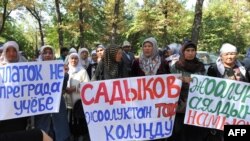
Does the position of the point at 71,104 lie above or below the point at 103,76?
below

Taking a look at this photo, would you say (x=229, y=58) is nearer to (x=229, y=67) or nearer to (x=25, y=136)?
(x=229, y=67)

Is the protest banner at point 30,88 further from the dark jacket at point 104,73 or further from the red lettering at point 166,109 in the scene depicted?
the red lettering at point 166,109

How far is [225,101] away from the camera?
509 centimetres

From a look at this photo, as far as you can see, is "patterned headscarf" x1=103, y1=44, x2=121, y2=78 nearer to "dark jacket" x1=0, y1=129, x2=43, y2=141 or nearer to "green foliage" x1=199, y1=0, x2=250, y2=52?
"dark jacket" x1=0, y1=129, x2=43, y2=141

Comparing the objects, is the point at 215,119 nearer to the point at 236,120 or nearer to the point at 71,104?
the point at 236,120

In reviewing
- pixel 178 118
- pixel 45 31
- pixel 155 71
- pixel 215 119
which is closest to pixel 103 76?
pixel 155 71

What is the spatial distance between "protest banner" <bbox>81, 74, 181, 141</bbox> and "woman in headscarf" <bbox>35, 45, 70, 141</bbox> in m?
0.61

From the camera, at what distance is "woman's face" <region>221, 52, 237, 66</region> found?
16.6 ft

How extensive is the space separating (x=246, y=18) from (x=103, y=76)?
1398 inches

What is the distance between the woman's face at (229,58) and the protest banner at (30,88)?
1970 mm

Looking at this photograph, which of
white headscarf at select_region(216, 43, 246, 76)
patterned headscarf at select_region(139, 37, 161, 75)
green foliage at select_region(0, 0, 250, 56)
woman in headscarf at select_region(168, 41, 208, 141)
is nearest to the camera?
white headscarf at select_region(216, 43, 246, 76)

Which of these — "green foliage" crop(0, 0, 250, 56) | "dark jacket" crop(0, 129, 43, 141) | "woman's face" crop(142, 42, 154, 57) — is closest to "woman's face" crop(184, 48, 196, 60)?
"woman's face" crop(142, 42, 154, 57)

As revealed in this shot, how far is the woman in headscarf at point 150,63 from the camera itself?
5.50 metres

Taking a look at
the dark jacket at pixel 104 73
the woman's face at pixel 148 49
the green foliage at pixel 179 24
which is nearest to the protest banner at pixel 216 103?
the woman's face at pixel 148 49
